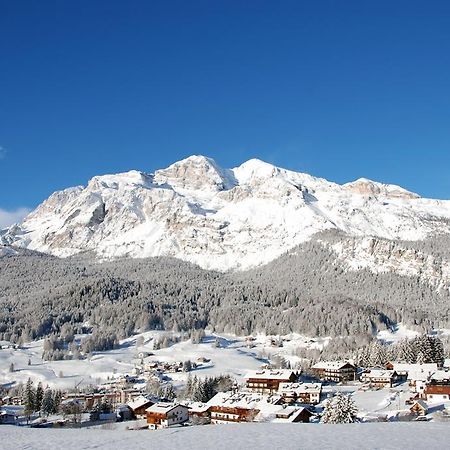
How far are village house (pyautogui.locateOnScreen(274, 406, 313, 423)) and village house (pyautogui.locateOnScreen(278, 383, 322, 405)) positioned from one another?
1657cm

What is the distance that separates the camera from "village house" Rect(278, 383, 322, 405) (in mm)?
74375

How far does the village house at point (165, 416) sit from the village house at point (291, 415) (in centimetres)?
1141

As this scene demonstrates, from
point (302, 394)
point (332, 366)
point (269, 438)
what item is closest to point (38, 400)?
point (302, 394)

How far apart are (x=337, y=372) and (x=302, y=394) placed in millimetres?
27059

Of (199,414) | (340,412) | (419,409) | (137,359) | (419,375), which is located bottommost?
(137,359)

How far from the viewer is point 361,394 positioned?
7744cm

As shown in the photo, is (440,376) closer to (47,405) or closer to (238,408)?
(238,408)

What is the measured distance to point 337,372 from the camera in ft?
330

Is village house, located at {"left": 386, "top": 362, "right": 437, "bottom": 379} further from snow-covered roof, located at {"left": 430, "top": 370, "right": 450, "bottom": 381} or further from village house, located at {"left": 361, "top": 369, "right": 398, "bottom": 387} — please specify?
snow-covered roof, located at {"left": 430, "top": 370, "right": 450, "bottom": 381}

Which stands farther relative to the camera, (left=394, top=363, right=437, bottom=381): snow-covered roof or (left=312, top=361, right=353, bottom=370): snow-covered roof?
(left=312, top=361, right=353, bottom=370): snow-covered roof

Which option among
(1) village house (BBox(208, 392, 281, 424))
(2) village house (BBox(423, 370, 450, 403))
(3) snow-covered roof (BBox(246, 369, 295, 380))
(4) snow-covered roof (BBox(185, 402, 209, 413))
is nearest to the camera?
(1) village house (BBox(208, 392, 281, 424))

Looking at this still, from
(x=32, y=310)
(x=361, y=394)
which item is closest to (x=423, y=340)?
(x=361, y=394)

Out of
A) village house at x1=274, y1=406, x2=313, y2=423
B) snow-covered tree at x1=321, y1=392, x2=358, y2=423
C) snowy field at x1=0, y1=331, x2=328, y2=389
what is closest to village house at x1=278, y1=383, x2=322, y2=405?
village house at x1=274, y1=406, x2=313, y2=423

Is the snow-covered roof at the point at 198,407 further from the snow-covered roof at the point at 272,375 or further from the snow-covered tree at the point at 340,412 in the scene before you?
the snow-covered roof at the point at 272,375
